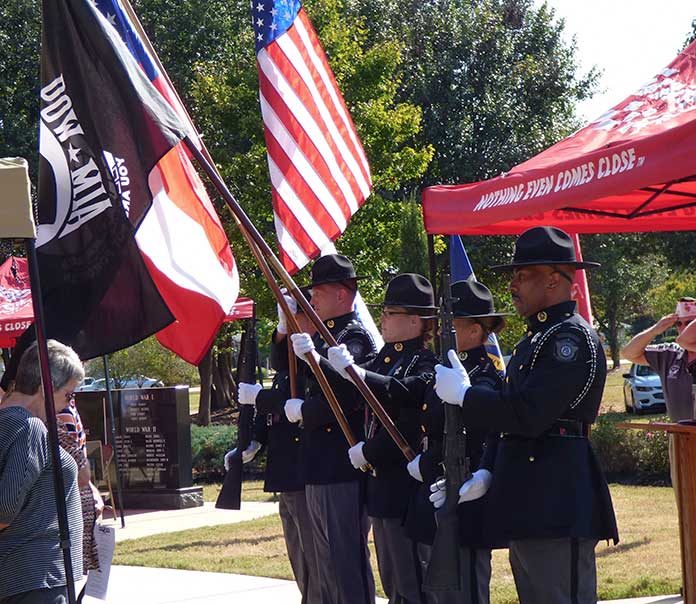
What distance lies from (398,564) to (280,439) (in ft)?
5.67

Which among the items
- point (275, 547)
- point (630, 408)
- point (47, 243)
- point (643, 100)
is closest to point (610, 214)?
point (643, 100)

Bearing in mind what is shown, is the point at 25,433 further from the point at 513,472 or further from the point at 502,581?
the point at 502,581

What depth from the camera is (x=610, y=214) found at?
25.8ft

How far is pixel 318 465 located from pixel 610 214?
279 cm

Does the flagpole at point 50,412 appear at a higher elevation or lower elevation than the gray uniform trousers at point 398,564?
higher

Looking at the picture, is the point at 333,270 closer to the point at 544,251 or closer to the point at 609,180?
the point at 609,180

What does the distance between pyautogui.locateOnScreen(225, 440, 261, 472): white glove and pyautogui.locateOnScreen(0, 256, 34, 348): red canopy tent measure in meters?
6.97

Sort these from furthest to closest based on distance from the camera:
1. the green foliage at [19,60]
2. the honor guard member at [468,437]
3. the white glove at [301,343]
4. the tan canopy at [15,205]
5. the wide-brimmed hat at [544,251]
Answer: the green foliage at [19,60] < the white glove at [301,343] < the honor guard member at [468,437] < the wide-brimmed hat at [544,251] < the tan canopy at [15,205]

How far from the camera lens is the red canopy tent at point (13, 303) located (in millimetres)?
14866

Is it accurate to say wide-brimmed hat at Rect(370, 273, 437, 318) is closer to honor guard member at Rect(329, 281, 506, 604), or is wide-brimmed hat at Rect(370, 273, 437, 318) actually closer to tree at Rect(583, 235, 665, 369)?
honor guard member at Rect(329, 281, 506, 604)

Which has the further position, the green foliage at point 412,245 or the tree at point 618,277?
the tree at point 618,277

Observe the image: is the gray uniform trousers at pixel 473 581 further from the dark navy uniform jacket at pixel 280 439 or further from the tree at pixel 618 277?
the tree at pixel 618 277

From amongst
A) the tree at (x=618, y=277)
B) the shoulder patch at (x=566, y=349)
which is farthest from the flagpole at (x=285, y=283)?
the tree at (x=618, y=277)

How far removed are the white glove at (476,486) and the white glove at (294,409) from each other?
189 centimetres
